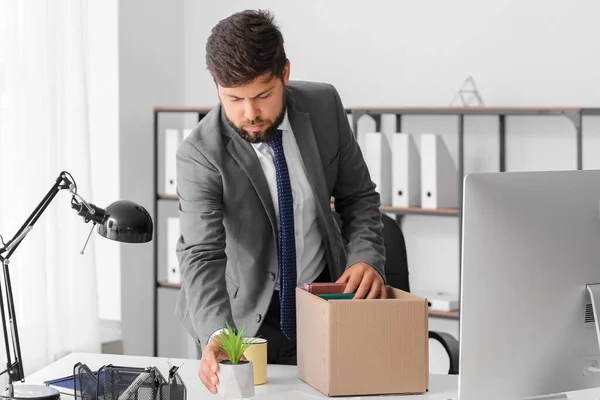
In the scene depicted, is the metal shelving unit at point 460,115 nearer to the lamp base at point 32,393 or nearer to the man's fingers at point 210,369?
the man's fingers at point 210,369

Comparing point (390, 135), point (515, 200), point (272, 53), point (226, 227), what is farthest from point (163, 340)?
point (515, 200)

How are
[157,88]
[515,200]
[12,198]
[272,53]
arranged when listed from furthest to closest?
[157,88], [12,198], [272,53], [515,200]

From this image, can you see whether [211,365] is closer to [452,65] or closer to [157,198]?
[452,65]

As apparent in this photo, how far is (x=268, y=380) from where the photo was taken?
196 cm

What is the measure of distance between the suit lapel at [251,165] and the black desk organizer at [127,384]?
0.55m

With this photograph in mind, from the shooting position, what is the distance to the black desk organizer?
1.64m

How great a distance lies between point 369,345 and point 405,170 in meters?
1.90

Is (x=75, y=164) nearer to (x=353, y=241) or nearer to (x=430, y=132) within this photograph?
(x=430, y=132)

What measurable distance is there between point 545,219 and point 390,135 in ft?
8.16

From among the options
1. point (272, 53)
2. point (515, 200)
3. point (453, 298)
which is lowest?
point (453, 298)

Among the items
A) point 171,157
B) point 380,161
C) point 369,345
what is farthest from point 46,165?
point 369,345

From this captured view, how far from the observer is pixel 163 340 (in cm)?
451

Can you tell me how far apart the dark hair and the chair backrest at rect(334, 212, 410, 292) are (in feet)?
2.70

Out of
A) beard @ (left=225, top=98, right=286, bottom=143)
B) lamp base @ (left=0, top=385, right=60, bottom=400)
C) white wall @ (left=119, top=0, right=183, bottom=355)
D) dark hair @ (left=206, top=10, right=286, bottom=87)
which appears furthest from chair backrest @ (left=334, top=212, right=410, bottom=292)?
white wall @ (left=119, top=0, right=183, bottom=355)
